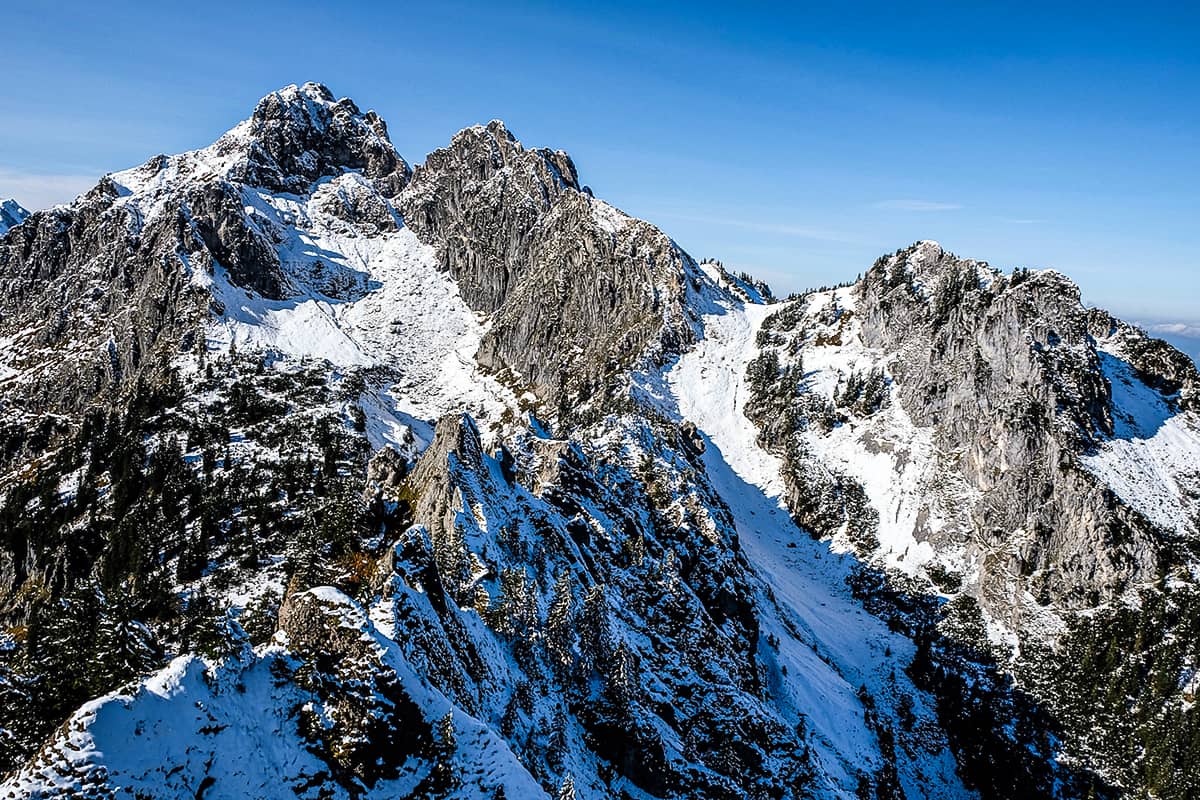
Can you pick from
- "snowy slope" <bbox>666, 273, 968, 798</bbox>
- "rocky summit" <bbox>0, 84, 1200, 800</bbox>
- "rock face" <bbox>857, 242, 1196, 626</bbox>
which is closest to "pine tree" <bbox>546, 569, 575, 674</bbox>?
"rocky summit" <bbox>0, 84, 1200, 800</bbox>

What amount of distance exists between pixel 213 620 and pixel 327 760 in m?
9.90

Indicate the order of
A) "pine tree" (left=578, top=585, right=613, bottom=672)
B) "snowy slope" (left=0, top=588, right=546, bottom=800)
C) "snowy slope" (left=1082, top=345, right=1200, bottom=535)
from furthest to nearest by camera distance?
"snowy slope" (left=1082, top=345, right=1200, bottom=535)
"pine tree" (left=578, top=585, right=613, bottom=672)
"snowy slope" (left=0, top=588, right=546, bottom=800)

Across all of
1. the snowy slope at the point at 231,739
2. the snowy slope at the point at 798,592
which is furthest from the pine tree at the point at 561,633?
the snowy slope at the point at 798,592

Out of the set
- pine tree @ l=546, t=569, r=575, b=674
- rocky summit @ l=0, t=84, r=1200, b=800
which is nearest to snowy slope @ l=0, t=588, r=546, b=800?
rocky summit @ l=0, t=84, r=1200, b=800

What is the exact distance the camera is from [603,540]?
244ft

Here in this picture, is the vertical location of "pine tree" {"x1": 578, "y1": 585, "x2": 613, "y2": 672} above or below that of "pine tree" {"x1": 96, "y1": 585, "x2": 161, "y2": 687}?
below

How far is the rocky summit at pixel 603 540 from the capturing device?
30.6 metres

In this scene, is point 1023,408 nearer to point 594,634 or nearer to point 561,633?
point 594,634

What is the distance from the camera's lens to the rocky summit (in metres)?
30.6

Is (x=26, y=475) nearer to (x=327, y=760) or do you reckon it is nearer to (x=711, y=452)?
(x=711, y=452)

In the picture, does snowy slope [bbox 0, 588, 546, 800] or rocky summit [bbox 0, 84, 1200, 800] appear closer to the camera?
snowy slope [bbox 0, 588, 546, 800]

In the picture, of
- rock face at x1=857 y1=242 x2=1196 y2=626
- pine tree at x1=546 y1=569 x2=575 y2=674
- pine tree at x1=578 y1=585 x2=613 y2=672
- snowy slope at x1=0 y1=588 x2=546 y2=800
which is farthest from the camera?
rock face at x1=857 y1=242 x2=1196 y2=626

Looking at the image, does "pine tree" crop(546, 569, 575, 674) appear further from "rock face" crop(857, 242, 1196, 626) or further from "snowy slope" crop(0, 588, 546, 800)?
"rock face" crop(857, 242, 1196, 626)

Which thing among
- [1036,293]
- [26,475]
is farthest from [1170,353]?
[26,475]
